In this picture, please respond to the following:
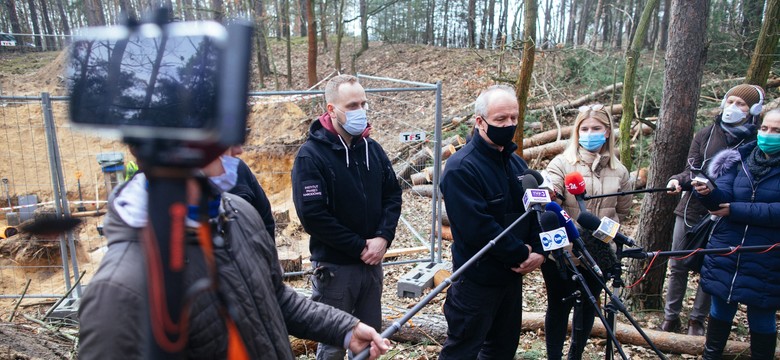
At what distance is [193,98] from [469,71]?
1832 cm

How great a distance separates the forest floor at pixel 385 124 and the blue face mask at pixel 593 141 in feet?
5.73

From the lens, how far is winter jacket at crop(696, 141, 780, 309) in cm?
334

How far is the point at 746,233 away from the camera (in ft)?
11.3

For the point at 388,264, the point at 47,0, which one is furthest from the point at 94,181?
the point at 47,0

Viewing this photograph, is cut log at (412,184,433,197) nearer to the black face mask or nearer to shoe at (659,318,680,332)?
shoe at (659,318,680,332)

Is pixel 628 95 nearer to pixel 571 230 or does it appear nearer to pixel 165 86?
pixel 571 230

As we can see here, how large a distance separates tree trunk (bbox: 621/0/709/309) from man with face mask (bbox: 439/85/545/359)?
208cm

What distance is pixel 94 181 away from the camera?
1097cm

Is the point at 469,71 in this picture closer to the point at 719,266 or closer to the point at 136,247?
the point at 719,266

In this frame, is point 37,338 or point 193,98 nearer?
point 193,98

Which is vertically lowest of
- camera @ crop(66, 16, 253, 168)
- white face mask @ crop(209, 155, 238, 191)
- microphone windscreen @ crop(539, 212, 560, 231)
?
microphone windscreen @ crop(539, 212, 560, 231)

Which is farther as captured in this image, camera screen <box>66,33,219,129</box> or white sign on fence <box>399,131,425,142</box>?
white sign on fence <box>399,131,425,142</box>

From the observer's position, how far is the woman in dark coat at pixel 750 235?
334 cm


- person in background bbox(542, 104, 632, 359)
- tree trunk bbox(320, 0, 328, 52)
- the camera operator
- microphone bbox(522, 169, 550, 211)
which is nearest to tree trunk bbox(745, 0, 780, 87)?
person in background bbox(542, 104, 632, 359)
